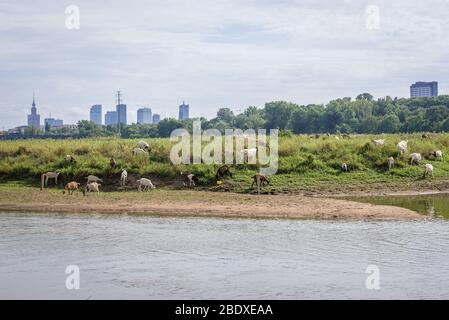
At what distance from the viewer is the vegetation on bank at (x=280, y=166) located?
32.2 meters

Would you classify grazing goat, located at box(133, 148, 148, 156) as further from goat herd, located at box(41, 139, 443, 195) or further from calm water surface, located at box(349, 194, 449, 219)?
calm water surface, located at box(349, 194, 449, 219)

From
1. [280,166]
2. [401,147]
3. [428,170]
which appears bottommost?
[428,170]

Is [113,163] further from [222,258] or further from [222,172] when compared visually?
[222,258]

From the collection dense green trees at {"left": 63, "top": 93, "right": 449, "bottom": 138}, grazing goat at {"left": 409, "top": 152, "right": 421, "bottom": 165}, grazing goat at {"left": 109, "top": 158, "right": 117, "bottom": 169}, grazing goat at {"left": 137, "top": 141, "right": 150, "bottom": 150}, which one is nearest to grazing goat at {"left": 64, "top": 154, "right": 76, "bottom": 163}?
grazing goat at {"left": 109, "top": 158, "right": 117, "bottom": 169}

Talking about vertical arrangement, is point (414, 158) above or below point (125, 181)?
above

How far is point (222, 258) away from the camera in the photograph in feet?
54.8

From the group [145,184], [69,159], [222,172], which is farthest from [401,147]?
[69,159]

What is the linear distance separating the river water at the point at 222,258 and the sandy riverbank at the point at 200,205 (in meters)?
1.81

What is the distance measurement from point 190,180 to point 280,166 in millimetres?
4062

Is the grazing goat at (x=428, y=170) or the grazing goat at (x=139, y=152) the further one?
the grazing goat at (x=139, y=152)

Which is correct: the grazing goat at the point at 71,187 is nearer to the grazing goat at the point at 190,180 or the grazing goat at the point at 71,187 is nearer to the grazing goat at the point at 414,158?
the grazing goat at the point at 190,180

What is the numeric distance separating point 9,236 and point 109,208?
6.59m

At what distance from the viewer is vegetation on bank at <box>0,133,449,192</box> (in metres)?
32.2

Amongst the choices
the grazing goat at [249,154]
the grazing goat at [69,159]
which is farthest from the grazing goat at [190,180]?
the grazing goat at [69,159]
